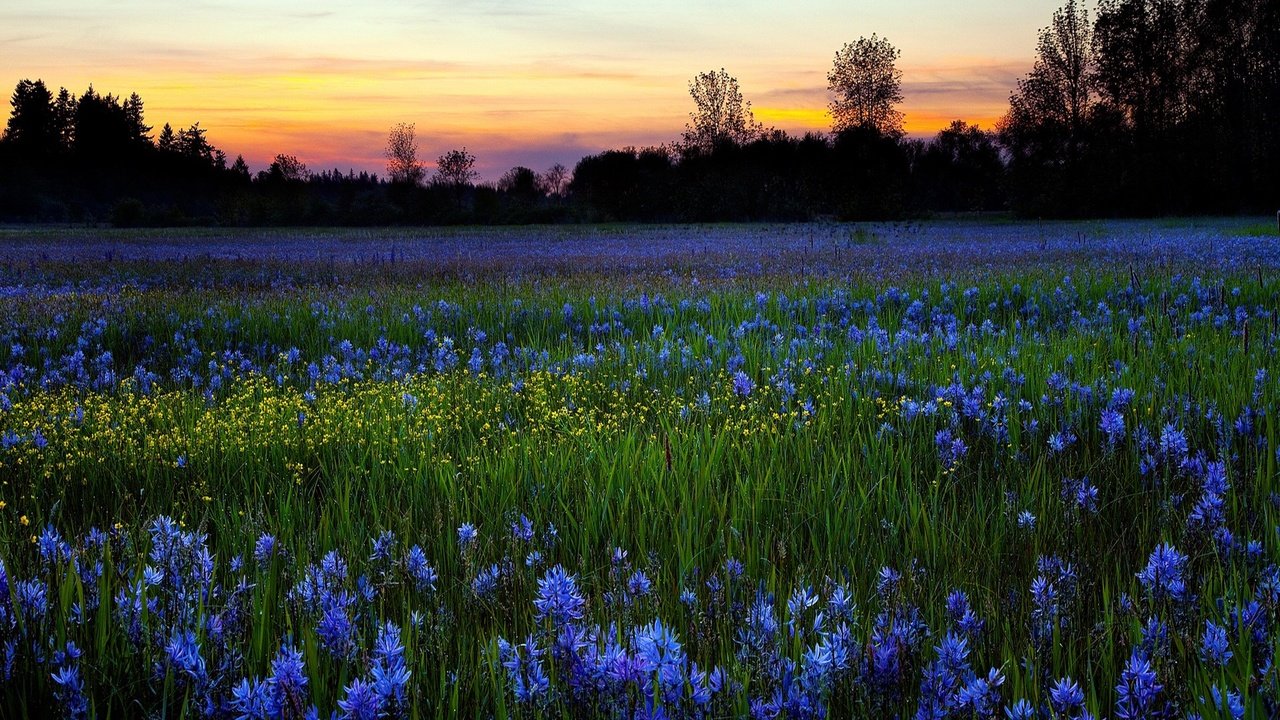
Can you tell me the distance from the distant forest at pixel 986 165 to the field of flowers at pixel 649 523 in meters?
51.1

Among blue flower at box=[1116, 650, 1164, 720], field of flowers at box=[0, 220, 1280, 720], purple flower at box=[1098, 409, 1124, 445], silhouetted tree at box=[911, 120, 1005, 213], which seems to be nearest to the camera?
blue flower at box=[1116, 650, 1164, 720]

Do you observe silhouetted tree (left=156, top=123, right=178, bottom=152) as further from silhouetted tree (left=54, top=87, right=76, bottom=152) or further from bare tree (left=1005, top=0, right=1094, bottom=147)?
bare tree (left=1005, top=0, right=1094, bottom=147)

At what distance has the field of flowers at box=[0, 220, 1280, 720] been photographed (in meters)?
1.73

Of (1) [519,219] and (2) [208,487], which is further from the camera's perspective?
(1) [519,219]

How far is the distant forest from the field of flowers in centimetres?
5113

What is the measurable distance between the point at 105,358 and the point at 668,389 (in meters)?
4.10

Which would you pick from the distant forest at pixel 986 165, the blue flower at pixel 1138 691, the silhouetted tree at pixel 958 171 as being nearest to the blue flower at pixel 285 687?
the blue flower at pixel 1138 691

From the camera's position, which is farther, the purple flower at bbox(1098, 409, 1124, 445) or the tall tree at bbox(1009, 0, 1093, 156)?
the tall tree at bbox(1009, 0, 1093, 156)

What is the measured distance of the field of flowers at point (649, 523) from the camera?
1729 mm

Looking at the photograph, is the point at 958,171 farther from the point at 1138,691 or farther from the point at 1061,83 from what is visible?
the point at 1138,691

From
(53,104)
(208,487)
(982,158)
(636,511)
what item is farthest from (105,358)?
(53,104)

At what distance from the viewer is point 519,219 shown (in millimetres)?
59469

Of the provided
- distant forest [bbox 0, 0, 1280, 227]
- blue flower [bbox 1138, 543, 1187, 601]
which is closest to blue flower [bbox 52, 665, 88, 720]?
blue flower [bbox 1138, 543, 1187, 601]

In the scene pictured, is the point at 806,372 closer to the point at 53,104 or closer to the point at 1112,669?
the point at 1112,669
